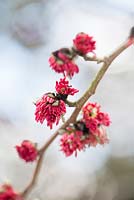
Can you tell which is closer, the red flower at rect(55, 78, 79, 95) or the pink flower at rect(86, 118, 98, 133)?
the pink flower at rect(86, 118, 98, 133)

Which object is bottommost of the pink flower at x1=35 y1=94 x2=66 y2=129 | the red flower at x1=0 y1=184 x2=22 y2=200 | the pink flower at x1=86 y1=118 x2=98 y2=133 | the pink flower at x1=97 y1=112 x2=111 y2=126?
the red flower at x1=0 y1=184 x2=22 y2=200

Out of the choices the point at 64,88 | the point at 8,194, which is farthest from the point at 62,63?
the point at 8,194

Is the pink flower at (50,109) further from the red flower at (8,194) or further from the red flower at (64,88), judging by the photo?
the red flower at (8,194)

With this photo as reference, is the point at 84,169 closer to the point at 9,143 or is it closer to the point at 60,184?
the point at 60,184

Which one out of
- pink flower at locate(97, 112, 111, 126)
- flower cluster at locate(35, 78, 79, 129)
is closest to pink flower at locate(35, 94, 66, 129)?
flower cluster at locate(35, 78, 79, 129)

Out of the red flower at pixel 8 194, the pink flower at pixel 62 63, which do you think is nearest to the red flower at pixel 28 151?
the red flower at pixel 8 194

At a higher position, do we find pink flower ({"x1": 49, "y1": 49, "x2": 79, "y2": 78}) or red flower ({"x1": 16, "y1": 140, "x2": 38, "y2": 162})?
pink flower ({"x1": 49, "y1": 49, "x2": 79, "y2": 78})

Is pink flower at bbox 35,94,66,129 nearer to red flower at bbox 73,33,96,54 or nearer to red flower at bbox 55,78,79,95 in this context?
red flower at bbox 55,78,79,95
